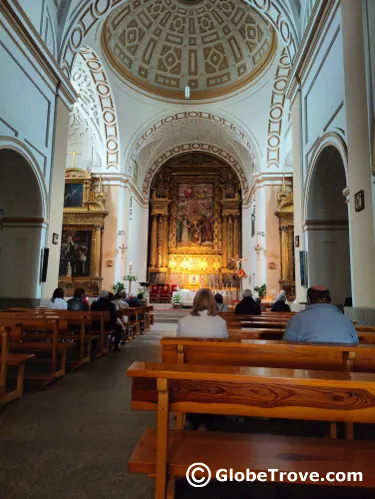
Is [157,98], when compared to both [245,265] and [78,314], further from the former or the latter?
[78,314]

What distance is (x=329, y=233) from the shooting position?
23.3 ft

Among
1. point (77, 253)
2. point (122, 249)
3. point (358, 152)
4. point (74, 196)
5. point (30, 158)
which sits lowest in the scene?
point (77, 253)

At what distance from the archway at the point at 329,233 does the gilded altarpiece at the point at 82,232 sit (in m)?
9.51

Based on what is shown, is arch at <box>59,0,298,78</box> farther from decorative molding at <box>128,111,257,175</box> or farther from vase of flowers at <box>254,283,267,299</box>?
vase of flowers at <box>254,283,267,299</box>

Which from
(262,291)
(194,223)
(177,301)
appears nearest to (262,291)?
(262,291)

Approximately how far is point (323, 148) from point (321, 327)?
4709 mm

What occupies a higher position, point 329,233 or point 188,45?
point 188,45

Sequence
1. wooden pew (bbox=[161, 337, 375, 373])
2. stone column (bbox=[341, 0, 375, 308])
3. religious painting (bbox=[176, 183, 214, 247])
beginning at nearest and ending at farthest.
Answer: wooden pew (bbox=[161, 337, 375, 373]) < stone column (bbox=[341, 0, 375, 308]) < religious painting (bbox=[176, 183, 214, 247])

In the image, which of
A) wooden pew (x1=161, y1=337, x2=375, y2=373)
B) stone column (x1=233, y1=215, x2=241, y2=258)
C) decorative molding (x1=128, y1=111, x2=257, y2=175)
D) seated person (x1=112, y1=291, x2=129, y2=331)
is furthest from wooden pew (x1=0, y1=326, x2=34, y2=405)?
stone column (x1=233, y1=215, x2=241, y2=258)

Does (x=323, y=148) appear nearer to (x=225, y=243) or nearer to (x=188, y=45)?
(x=188, y=45)

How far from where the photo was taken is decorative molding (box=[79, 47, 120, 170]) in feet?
38.6

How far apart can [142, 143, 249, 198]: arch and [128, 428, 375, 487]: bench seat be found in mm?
17738

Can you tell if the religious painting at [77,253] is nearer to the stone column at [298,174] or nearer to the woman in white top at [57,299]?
the woman in white top at [57,299]

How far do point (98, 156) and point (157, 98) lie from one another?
3.40 metres
